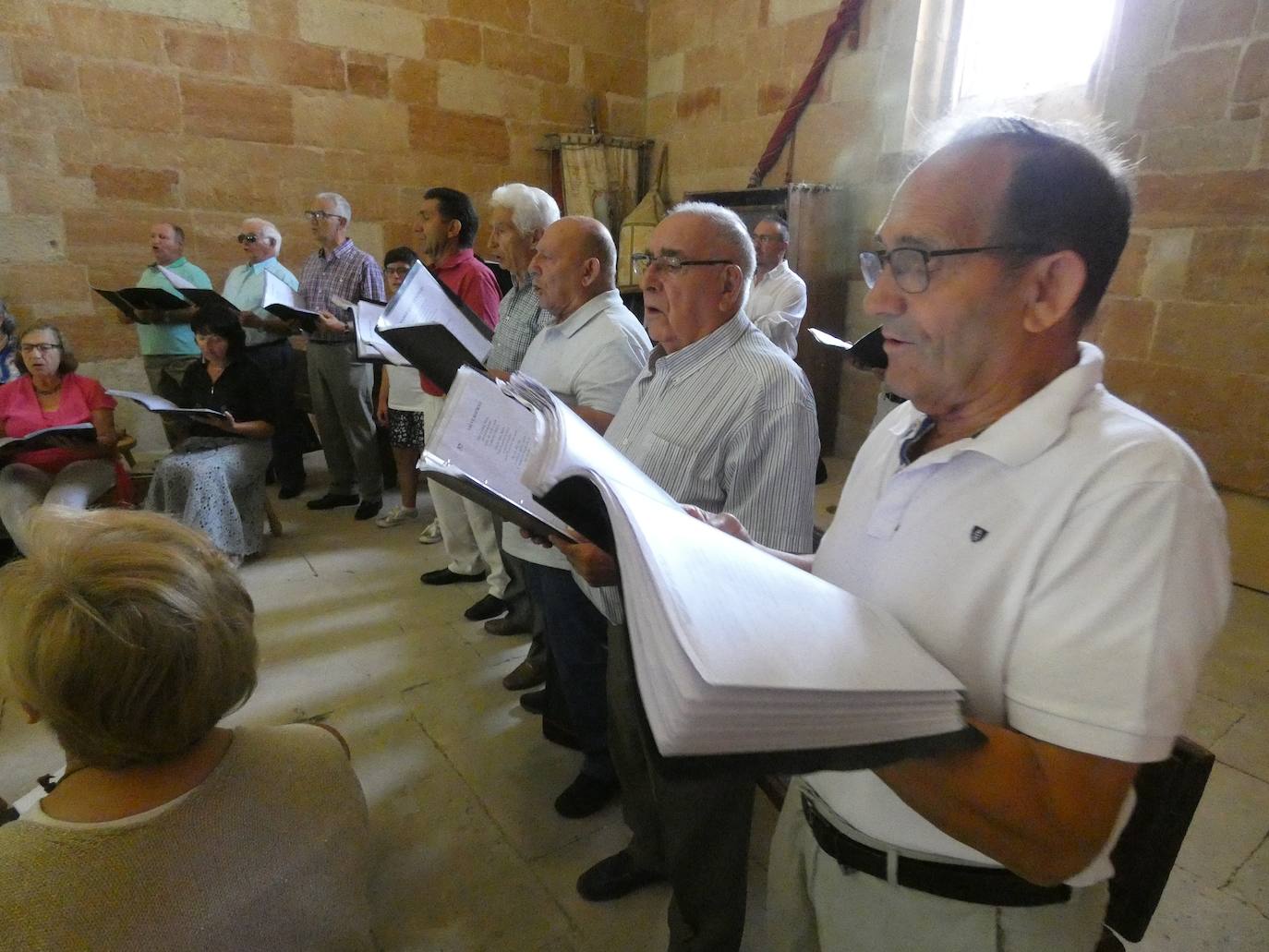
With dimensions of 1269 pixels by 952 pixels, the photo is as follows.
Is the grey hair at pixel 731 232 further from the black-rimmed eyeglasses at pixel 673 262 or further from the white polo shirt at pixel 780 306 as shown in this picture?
the white polo shirt at pixel 780 306

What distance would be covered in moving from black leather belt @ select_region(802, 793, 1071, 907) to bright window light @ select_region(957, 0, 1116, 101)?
4.33 m

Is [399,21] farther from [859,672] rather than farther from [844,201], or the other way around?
[859,672]

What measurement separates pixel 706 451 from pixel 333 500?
354 centimetres

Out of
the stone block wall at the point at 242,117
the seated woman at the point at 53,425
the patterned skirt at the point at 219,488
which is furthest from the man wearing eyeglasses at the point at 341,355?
the stone block wall at the point at 242,117

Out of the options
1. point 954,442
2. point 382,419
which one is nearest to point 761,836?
point 954,442

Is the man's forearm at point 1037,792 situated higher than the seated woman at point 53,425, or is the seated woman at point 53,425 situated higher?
the man's forearm at point 1037,792

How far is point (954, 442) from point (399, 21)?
6229 mm

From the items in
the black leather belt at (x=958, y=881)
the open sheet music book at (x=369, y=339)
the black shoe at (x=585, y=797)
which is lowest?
the black shoe at (x=585, y=797)

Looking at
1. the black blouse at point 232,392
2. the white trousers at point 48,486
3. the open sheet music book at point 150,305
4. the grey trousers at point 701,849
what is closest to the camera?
the grey trousers at point 701,849

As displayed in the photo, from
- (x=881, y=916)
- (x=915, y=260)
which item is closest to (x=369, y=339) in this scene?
(x=915, y=260)

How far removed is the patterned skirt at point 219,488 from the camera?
328 centimetres

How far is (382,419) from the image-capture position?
4.16 metres

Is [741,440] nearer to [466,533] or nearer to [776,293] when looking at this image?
[466,533]

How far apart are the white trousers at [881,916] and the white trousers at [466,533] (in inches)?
82.0
